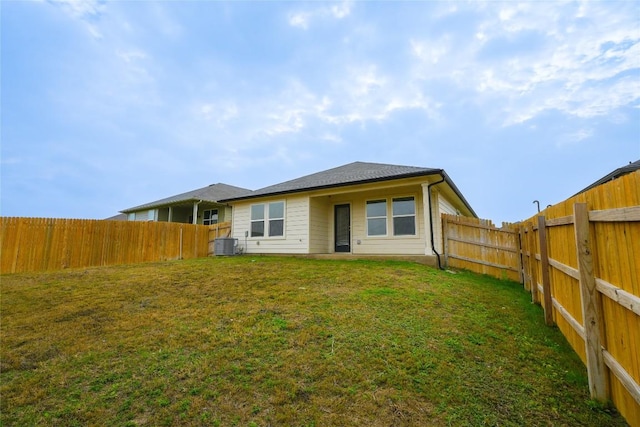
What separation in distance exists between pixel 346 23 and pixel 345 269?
39.6 ft

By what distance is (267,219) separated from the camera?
12.4m

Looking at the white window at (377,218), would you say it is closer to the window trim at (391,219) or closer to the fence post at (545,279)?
the window trim at (391,219)

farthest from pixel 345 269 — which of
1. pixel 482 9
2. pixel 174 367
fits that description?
pixel 482 9

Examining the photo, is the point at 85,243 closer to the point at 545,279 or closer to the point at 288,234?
the point at 288,234

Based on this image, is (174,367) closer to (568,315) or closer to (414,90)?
(568,315)

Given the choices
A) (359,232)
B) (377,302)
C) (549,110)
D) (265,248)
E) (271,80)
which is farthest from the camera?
(271,80)

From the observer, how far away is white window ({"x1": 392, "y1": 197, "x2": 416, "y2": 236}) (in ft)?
32.3

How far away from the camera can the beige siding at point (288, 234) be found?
11.1 m

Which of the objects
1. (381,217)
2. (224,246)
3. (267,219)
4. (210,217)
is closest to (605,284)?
(381,217)

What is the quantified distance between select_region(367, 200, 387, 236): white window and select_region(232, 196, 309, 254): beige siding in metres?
2.45

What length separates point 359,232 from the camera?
35.7ft

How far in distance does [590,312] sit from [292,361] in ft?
8.88

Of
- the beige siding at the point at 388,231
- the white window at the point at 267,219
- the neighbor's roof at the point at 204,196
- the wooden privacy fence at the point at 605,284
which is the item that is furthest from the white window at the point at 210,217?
the wooden privacy fence at the point at 605,284

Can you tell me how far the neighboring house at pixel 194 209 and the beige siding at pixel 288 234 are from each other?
19.7ft
